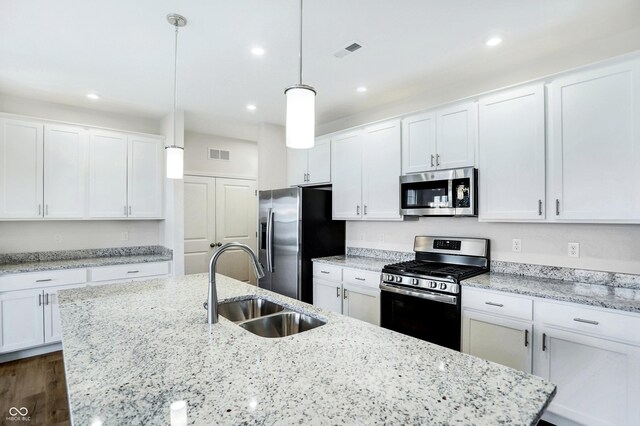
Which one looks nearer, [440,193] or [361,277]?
[440,193]

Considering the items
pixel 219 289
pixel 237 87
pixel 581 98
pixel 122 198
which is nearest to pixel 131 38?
pixel 237 87

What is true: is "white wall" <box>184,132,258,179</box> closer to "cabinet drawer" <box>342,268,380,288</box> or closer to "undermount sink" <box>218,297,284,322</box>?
"cabinet drawer" <box>342,268,380,288</box>

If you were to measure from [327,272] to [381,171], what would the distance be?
4.02 ft

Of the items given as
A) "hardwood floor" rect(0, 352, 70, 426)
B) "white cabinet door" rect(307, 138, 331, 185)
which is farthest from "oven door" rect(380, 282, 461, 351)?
"hardwood floor" rect(0, 352, 70, 426)

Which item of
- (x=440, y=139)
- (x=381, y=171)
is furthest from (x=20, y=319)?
(x=440, y=139)

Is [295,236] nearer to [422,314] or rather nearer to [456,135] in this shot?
[422,314]

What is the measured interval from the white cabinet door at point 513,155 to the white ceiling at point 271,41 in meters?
0.43

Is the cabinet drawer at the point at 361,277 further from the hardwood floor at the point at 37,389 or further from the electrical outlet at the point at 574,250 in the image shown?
the hardwood floor at the point at 37,389

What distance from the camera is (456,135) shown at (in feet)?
9.60

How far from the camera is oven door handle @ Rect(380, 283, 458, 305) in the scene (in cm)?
254

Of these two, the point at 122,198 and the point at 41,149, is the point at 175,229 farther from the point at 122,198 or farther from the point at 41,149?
the point at 41,149

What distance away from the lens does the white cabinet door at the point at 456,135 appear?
9.26ft

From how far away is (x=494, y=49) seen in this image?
259 cm

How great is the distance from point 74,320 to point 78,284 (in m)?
2.30
